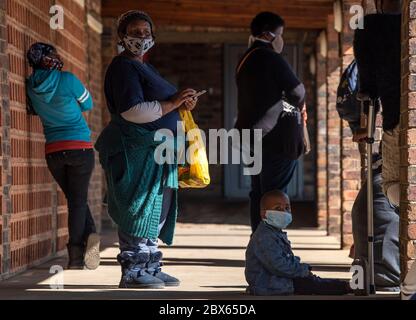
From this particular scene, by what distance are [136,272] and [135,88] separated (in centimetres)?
104

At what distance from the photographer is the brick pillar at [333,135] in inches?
420

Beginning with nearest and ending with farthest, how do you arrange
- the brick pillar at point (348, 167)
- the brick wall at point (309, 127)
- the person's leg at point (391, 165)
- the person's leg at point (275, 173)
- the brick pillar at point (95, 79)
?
the person's leg at point (391, 165) → the person's leg at point (275, 173) → the brick pillar at point (348, 167) → the brick pillar at point (95, 79) → the brick wall at point (309, 127)

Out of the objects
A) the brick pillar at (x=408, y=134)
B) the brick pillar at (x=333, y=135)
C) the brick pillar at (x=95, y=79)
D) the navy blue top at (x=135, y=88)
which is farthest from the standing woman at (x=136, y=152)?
the brick pillar at (x=333, y=135)

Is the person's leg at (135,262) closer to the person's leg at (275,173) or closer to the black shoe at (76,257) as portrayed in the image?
the person's leg at (275,173)

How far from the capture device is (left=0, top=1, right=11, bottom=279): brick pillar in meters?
6.61

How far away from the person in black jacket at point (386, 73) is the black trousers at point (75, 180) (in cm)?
236

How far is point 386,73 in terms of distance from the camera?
5.43m

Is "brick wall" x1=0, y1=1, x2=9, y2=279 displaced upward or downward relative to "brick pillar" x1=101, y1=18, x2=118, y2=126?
downward

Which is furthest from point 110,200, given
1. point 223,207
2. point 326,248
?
point 223,207

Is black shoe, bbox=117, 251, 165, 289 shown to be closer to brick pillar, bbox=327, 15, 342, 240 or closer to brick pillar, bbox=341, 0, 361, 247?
brick pillar, bbox=341, 0, 361, 247

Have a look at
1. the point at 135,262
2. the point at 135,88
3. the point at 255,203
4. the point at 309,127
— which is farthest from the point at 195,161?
the point at 309,127

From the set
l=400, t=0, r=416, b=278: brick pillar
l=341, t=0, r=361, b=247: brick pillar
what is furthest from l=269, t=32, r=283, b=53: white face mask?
l=341, t=0, r=361, b=247: brick pillar

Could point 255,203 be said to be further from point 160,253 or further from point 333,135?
point 333,135

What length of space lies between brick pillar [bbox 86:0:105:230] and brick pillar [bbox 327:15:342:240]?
7.72 feet
